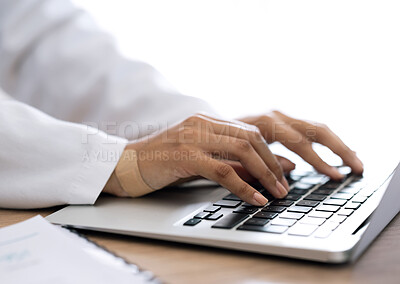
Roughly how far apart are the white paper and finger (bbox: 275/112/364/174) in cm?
45

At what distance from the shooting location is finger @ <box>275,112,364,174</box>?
81 cm

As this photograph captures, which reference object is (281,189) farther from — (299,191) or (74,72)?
(74,72)

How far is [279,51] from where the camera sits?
1.78m

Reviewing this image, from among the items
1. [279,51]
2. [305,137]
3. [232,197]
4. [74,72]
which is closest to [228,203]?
[232,197]

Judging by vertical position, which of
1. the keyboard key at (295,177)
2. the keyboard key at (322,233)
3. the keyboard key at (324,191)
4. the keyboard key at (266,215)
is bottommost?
the keyboard key at (295,177)

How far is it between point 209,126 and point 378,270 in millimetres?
352

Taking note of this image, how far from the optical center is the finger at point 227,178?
66cm

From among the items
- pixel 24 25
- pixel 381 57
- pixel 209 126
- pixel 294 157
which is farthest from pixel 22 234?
pixel 381 57

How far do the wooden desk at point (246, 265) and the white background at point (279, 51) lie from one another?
93cm

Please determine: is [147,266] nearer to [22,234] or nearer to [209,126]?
[22,234]

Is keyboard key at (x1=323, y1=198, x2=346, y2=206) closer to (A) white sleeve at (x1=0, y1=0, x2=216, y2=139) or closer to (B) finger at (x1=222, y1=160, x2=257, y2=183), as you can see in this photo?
(B) finger at (x1=222, y1=160, x2=257, y2=183)

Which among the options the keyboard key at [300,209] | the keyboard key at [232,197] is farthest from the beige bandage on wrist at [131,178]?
the keyboard key at [300,209]

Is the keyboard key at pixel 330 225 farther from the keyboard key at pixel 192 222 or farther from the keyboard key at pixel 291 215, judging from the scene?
the keyboard key at pixel 192 222

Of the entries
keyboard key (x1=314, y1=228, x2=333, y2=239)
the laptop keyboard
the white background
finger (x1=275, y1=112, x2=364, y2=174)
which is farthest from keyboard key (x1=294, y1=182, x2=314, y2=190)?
the white background
